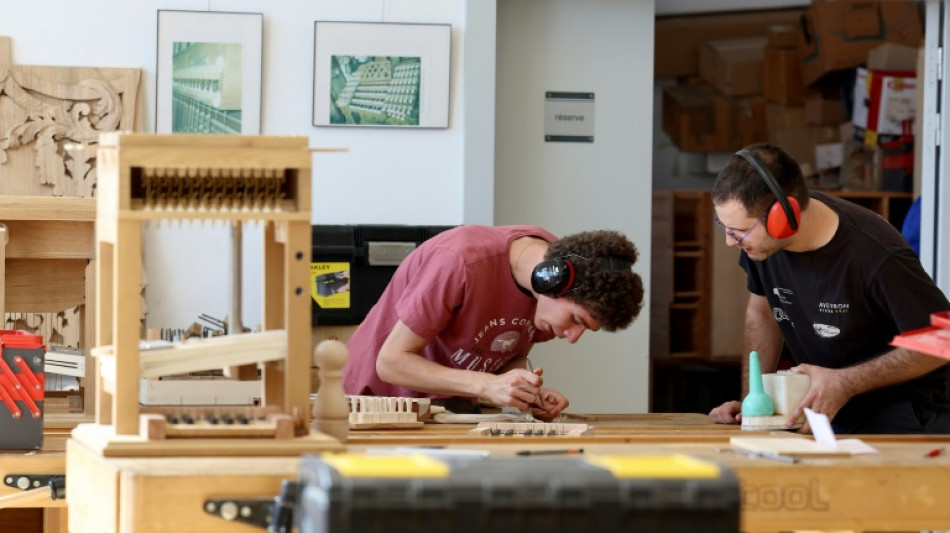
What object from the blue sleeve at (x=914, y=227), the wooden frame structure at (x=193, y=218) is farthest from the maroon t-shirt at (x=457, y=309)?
the blue sleeve at (x=914, y=227)

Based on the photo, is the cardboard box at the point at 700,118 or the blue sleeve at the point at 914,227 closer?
the blue sleeve at the point at 914,227

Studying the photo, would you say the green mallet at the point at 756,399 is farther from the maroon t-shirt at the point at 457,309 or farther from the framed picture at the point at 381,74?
the framed picture at the point at 381,74

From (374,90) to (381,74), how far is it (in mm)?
72

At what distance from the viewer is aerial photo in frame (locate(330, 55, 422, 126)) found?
205 inches

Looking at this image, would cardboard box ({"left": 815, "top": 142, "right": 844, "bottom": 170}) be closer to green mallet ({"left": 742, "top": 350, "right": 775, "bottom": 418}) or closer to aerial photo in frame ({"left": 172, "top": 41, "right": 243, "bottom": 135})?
aerial photo in frame ({"left": 172, "top": 41, "right": 243, "bottom": 135})

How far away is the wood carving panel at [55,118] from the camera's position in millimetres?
5062

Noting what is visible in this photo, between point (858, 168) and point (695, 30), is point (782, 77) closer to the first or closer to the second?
point (695, 30)

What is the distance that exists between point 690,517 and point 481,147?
3.81m

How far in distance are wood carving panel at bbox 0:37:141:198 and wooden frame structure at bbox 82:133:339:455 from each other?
2907mm

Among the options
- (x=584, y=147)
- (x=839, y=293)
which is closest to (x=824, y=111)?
(x=584, y=147)

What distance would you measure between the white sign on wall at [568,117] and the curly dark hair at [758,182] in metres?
2.36

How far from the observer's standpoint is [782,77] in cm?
810

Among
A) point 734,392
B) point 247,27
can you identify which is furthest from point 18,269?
point 734,392

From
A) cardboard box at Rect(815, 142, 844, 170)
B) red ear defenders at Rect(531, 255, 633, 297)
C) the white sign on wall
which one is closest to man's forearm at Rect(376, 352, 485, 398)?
red ear defenders at Rect(531, 255, 633, 297)
